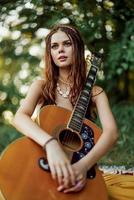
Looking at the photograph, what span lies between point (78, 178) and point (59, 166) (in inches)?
2.8

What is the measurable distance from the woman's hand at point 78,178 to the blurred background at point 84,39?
2314 mm

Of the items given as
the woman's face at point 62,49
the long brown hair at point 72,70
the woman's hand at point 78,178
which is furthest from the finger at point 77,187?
the woman's face at point 62,49

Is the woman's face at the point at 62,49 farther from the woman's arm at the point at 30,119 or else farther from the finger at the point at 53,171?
the finger at the point at 53,171

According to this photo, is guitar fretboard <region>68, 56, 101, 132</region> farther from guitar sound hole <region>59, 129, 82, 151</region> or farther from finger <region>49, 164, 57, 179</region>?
finger <region>49, 164, 57, 179</region>

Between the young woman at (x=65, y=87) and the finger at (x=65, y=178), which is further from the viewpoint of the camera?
the young woman at (x=65, y=87)

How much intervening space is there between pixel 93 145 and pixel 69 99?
0.63 ft

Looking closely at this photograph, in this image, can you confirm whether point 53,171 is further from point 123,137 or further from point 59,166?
point 123,137

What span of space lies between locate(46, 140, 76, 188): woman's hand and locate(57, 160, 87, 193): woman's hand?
0.01 metres

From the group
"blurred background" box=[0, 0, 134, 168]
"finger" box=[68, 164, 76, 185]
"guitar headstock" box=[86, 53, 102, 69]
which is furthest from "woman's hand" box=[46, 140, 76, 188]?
"blurred background" box=[0, 0, 134, 168]

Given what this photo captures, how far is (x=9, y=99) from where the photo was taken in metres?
4.55

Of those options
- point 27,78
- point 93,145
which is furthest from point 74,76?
point 27,78

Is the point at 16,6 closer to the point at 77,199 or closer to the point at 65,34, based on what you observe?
the point at 65,34

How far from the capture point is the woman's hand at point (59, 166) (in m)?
1.65

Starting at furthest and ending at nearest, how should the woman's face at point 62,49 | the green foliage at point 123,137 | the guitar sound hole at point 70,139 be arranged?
the green foliage at point 123,137, the woman's face at point 62,49, the guitar sound hole at point 70,139
